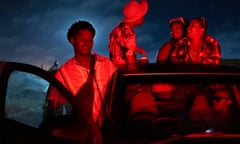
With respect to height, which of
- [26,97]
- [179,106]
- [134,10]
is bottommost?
[179,106]

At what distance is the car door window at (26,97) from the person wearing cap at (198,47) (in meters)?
3.25

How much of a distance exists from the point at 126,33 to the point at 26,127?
4.98m

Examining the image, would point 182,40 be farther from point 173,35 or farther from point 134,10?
point 134,10

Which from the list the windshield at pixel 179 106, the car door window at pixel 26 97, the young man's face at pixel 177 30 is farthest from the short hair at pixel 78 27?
the young man's face at pixel 177 30

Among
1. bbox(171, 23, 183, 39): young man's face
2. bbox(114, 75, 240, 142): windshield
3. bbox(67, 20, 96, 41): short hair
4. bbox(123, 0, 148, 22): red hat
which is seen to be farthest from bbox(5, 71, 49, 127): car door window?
bbox(123, 0, 148, 22): red hat

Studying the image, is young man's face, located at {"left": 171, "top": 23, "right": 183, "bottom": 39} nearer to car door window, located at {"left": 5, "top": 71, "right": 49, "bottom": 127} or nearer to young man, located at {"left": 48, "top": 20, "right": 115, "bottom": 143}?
young man, located at {"left": 48, "top": 20, "right": 115, "bottom": 143}

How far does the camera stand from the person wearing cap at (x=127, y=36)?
7988 millimetres

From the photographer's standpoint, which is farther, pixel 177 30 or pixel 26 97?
pixel 177 30

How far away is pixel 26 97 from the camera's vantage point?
348cm

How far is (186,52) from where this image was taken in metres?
6.59

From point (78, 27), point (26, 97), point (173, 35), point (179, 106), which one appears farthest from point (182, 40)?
point (26, 97)

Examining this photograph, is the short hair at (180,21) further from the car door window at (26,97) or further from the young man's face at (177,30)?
the car door window at (26,97)

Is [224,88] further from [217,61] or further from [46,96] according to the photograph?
[217,61]

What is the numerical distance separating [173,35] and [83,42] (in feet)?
8.27
